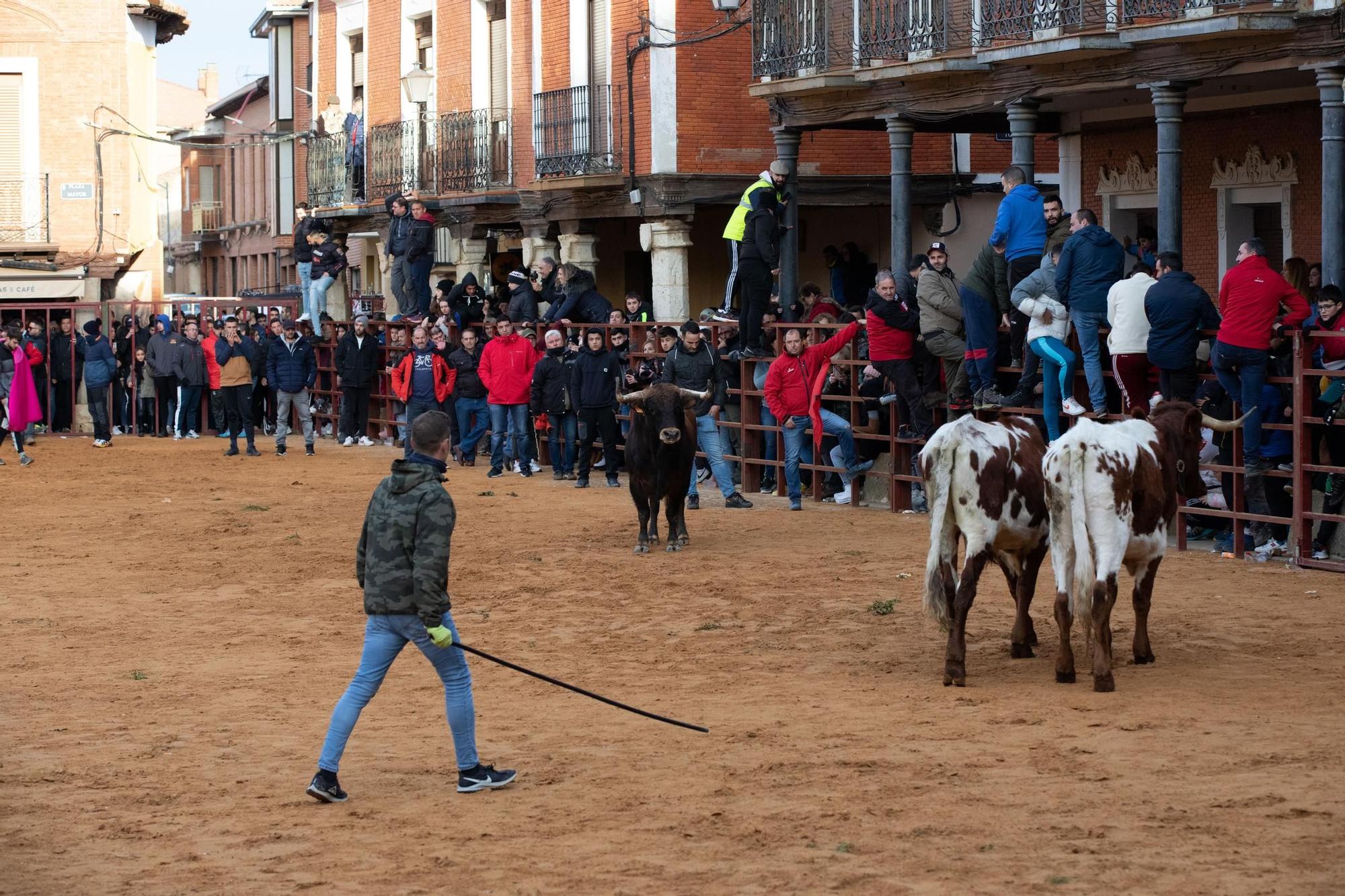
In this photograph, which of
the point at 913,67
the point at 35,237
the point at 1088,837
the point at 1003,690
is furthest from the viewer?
the point at 35,237

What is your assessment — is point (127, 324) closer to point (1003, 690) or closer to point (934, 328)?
point (934, 328)

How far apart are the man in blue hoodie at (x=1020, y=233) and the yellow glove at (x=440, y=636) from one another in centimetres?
957

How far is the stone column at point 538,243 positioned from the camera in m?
31.3

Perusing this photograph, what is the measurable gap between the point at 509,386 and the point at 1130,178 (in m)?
8.08

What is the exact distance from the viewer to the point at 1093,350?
1617cm

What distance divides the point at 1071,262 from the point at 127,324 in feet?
69.3

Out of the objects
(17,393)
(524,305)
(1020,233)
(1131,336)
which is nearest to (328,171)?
(17,393)

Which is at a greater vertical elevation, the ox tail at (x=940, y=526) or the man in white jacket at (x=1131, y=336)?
the man in white jacket at (x=1131, y=336)

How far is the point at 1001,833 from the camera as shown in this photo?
7652 millimetres

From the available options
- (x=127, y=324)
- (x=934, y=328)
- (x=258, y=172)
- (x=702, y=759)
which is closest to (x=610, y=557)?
(x=934, y=328)

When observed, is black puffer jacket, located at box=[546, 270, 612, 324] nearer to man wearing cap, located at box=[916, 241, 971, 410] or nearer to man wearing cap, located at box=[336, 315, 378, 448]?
man wearing cap, located at box=[336, 315, 378, 448]

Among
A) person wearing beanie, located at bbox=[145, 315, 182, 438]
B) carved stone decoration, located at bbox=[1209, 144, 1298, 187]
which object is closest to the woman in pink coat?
person wearing beanie, located at bbox=[145, 315, 182, 438]

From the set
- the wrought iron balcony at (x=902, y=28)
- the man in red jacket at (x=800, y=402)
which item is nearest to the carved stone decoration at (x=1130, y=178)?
the wrought iron balcony at (x=902, y=28)

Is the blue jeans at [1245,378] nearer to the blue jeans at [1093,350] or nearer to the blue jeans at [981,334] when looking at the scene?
the blue jeans at [1093,350]
